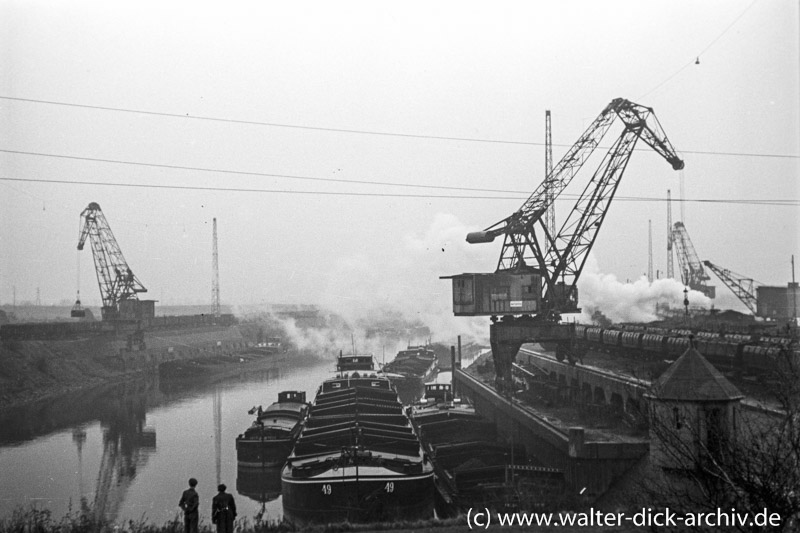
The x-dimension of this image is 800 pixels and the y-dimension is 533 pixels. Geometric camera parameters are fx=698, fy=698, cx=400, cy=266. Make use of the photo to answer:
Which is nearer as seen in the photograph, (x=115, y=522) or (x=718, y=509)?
(x=718, y=509)

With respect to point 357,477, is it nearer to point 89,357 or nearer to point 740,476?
point 740,476

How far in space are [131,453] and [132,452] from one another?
0.62 feet

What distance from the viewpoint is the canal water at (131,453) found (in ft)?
94.6

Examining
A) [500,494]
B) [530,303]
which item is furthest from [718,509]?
[530,303]

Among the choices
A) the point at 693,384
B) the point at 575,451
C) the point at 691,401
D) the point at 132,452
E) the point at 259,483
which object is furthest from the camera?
the point at 132,452

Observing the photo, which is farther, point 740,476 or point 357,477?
point 357,477

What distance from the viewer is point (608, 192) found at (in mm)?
41219

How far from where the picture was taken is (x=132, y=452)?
3916 cm

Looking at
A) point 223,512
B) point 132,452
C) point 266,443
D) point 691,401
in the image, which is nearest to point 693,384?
point 691,401

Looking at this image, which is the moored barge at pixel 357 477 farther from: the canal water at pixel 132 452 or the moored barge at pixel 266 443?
the canal water at pixel 132 452

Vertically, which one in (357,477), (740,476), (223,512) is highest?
(740,476)

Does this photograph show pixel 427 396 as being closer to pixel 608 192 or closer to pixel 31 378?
pixel 608 192

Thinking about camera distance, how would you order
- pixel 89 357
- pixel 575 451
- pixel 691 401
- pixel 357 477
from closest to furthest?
pixel 691 401 → pixel 357 477 → pixel 575 451 → pixel 89 357

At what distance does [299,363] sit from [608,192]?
62.9 metres
